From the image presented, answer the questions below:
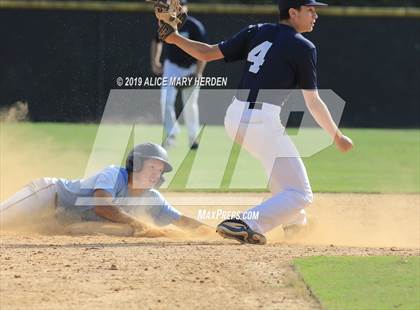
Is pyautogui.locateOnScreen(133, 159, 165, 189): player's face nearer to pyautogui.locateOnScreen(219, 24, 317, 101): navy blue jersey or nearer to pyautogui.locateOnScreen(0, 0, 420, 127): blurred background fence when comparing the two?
pyautogui.locateOnScreen(219, 24, 317, 101): navy blue jersey

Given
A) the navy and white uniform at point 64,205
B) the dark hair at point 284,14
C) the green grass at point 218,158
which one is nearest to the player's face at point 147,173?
the navy and white uniform at point 64,205

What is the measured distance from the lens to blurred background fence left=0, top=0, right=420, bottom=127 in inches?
867

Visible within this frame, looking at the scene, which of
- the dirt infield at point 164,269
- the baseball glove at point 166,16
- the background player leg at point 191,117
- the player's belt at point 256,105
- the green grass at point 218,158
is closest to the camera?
the dirt infield at point 164,269

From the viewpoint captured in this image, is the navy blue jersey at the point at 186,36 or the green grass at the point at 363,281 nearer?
the green grass at the point at 363,281

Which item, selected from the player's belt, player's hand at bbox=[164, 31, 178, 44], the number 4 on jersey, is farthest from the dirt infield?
player's hand at bbox=[164, 31, 178, 44]

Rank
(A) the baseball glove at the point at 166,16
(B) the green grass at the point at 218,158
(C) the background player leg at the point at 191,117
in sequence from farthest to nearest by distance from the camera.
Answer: (C) the background player leg at the point at 191,117, (B) the green grass at the point at 218,158, (A) the baseball glove at the point at 166,16

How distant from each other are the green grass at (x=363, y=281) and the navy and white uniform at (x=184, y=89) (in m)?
9.84

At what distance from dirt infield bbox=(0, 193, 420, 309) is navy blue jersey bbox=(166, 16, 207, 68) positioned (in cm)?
805

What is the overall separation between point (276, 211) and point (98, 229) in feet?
6.36

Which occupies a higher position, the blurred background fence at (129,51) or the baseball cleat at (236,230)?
the baseball cleat at (236,230)

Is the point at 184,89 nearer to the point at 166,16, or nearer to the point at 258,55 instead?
the point at 166,16

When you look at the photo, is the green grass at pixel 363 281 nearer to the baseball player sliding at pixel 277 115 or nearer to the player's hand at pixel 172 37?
the baseball player sliding at pixel 277 115

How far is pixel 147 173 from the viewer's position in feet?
28.6

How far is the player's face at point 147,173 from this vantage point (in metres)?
8.69
